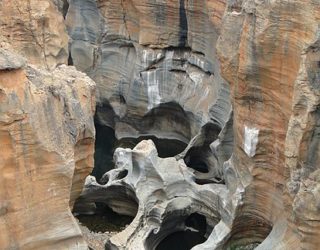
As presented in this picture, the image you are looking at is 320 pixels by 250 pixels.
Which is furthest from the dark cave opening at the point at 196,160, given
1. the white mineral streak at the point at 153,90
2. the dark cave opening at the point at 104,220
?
the dark cave opening at the point at 104,220

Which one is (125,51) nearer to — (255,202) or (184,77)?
(184,77)

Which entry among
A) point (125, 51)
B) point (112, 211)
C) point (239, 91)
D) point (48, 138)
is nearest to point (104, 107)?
point (125, 51)

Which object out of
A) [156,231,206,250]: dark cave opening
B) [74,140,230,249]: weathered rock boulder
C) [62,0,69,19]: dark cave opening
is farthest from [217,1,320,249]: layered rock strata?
[62,0,69,19]: dark cave opening

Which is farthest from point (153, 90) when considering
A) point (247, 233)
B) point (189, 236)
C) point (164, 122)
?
point (247, 233)

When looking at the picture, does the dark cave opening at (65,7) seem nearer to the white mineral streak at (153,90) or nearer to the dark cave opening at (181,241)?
the white mineral streak at (153,90)

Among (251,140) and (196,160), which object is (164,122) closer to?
(196,160)

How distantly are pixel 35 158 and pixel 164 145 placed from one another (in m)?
11.1

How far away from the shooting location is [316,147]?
38.1ft

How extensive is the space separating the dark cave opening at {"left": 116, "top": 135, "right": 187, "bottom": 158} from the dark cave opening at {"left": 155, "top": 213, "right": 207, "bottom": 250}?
453 cm

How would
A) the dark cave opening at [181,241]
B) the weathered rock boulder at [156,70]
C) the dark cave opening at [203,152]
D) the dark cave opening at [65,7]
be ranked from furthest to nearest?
the dark cave opening at [65,7] < the weathered rock boulder at [156,70] < the dark cave opening at [203,152] < the dark cave opening at [181,241]

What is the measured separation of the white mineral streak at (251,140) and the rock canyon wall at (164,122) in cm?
3

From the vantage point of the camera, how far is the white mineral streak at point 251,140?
46.9 ft

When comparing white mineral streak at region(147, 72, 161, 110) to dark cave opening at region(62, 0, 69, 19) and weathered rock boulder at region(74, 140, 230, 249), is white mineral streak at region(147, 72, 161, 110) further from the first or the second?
dark cave opening at region(62, 0, 69, 19)

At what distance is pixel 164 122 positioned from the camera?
74.9 feet
